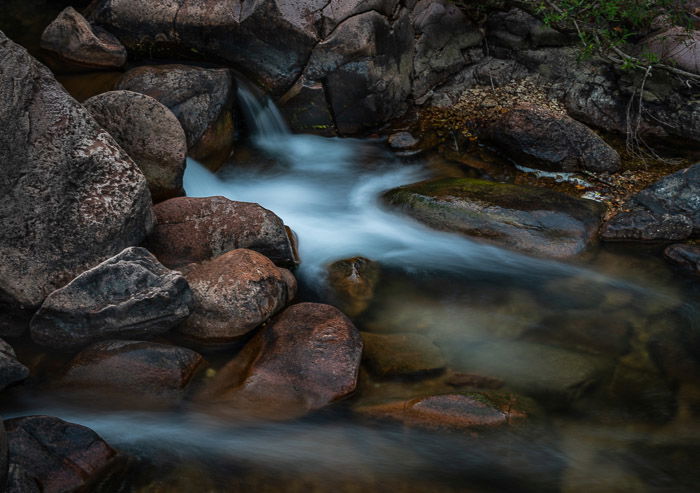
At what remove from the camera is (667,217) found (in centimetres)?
597

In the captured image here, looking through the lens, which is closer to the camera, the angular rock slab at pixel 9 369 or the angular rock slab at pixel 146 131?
the angular rock slab at pixel 9 369

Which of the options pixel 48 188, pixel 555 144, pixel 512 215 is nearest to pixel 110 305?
pixel 48 188

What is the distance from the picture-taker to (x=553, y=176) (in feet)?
23.0

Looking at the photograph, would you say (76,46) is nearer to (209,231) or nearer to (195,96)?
(195,96)

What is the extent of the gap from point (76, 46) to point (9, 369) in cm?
433

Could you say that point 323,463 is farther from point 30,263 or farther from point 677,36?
point 677,36

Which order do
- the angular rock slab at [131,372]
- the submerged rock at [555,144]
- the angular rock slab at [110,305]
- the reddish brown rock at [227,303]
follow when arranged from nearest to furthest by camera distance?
the angular rock slab at [131,372]
the angular rock slab at [110,305]
the reddish brown rock at [227,303]
the submerged rock at [555,144]

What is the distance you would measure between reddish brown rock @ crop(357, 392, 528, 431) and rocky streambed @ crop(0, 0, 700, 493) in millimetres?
19

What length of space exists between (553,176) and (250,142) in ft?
11.9

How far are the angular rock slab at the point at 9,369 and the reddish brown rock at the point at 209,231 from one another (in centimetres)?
135

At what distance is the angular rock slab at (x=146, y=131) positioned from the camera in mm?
5352

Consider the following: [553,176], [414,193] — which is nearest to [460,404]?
[414,193]

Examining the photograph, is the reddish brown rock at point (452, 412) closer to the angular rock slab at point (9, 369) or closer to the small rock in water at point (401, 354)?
the small rock in water at point (401, 354)

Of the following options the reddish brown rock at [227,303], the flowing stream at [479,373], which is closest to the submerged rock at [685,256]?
the flowing stream at [479,373]
